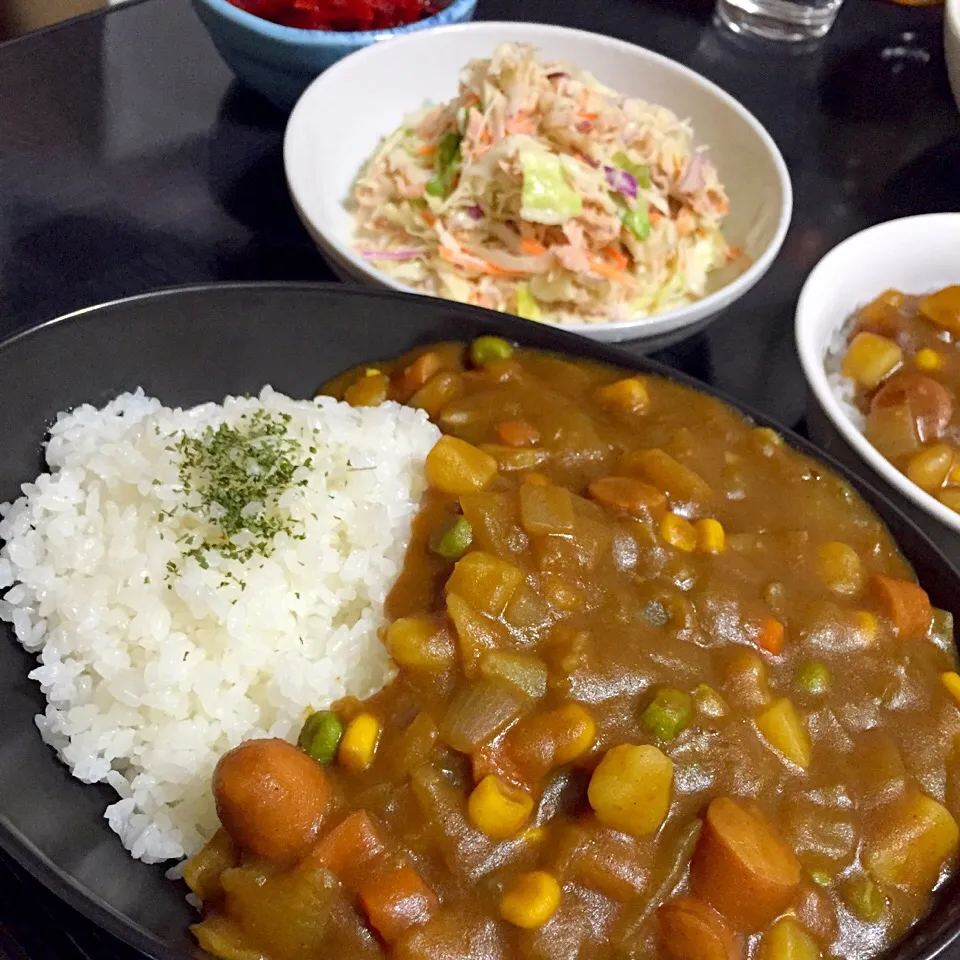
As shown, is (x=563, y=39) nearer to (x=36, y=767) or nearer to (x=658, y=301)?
(x=658, y=301)

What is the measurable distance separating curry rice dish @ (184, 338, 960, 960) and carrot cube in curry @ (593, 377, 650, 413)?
0.19 metres

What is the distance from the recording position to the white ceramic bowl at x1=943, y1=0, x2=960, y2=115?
12.7 ft

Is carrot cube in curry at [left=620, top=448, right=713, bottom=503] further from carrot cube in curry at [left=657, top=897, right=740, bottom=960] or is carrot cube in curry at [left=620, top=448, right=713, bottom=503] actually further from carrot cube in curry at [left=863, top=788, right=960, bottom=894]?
carrot cube in curry at [left=657, top=897, right=740, bottom=960]

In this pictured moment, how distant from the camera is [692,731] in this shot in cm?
192

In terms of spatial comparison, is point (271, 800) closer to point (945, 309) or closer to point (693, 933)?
point (693, 933)

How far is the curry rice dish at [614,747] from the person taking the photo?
1.75 meters

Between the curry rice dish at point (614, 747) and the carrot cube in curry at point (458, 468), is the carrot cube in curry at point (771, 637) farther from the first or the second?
the carrot cube in curry at point (458, 468)

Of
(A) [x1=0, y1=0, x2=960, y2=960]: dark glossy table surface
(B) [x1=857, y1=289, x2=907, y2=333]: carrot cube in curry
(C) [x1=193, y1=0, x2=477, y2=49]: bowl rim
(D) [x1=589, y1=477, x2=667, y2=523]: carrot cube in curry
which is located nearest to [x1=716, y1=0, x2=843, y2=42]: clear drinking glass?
(A) [x1=0, y1=0, x2=960, y2=960]: dark glossy table surface

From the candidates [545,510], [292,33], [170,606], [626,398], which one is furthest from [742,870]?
[292,33]

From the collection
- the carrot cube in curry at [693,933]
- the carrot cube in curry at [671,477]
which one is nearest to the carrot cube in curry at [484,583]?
the carrot cube in curry at [671,477]

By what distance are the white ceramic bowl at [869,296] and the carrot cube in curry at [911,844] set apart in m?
0.76

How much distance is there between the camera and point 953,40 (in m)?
3.91

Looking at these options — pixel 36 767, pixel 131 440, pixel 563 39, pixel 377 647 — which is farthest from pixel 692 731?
pixel 563 39

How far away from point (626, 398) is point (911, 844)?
3.99 feet
